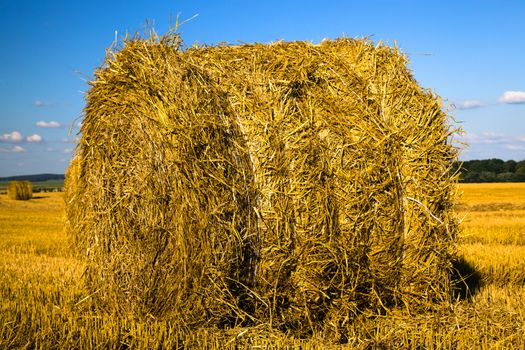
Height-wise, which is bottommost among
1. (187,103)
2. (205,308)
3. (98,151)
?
(205,308)

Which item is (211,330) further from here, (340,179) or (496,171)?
(496,171)

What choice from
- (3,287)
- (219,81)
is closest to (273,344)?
(219,81)

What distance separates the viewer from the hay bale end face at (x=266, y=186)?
501cm

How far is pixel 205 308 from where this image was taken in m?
5.08

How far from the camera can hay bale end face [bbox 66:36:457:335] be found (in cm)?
501

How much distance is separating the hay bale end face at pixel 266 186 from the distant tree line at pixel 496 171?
50.9 meters

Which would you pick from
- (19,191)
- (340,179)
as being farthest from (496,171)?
(340,179)

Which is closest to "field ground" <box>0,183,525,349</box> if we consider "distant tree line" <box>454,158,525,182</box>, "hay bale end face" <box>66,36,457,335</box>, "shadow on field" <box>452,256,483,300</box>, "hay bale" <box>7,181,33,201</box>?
"shadow on field" <box>452,256,483,300</box>

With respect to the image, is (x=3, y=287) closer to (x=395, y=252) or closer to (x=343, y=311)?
(x=343, y=311)

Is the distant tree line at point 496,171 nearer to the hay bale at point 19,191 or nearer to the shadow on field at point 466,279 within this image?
the hay bale at point 19,191

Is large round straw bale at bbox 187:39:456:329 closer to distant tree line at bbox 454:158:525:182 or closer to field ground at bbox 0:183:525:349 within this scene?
field ground at bbox 0:183:525:349

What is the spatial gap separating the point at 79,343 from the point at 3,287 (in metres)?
2.86

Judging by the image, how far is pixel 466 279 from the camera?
7855 mm

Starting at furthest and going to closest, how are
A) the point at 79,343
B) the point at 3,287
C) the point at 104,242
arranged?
the point at 3,287 < the point at 104,242 < the point at 79,343
